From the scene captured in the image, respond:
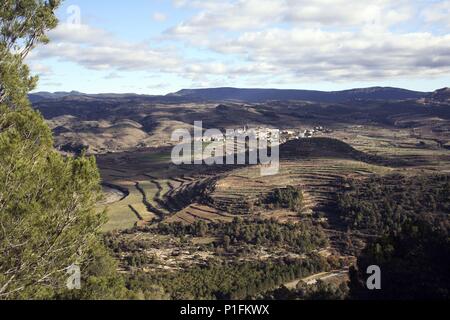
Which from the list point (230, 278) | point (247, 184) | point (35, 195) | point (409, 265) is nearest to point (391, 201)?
point (247, 184)

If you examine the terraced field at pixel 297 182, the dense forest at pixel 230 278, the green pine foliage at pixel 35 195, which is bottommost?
the dense forest at pixel 230 278

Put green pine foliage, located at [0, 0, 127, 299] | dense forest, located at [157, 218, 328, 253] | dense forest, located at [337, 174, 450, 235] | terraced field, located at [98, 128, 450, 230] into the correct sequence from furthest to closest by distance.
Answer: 1. terraced field, located at [98, 128, 450, 230]
2. dense forest, located at [337, 174, 450, 235]
3. dense forest, located at [157, 218, 328, 253]
4. green pine foliage, located at [0, 0, 127, 299]

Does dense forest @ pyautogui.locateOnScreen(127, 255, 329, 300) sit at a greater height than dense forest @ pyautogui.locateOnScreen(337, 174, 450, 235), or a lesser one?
lesser

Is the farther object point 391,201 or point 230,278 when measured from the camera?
point 391,201

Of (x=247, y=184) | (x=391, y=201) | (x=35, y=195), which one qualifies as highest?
(x=35, y=195)

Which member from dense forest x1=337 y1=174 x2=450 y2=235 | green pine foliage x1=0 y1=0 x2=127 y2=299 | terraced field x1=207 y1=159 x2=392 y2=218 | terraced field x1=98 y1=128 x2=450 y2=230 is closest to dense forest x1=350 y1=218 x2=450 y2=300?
green pine foliage x1=0 y1=0 x2=127 y2=299

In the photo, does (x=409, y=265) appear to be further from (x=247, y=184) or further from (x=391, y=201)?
(x=247, y=184)

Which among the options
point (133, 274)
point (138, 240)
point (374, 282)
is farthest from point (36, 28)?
point (138, 240)

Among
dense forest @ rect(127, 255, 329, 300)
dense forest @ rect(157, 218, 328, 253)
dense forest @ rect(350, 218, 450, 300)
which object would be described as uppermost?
dense forest @ rect(350, 218, 450, 300)

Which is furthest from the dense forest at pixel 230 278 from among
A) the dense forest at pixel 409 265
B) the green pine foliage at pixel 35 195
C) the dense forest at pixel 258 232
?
the green pine foliage at pixel 35 195

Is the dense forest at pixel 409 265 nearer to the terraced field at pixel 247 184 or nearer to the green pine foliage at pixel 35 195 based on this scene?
the green pine foliage at pixel 35 195

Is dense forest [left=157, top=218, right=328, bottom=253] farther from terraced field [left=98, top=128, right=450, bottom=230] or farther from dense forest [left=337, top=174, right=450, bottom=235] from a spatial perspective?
dense forest [left=337, top=174, right=450, bottom=235]
